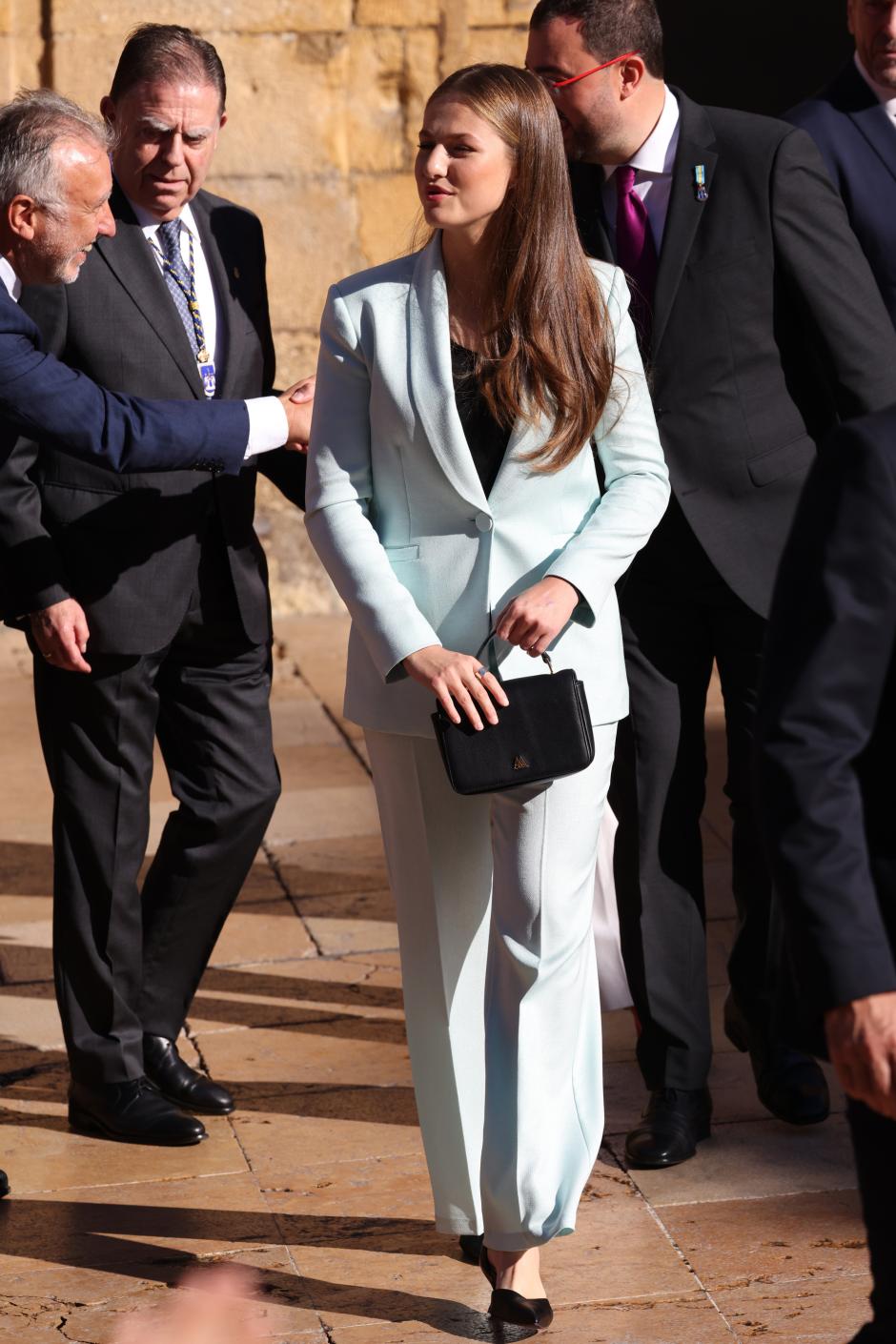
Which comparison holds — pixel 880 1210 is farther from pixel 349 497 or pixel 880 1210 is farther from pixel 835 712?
pixel 349 497

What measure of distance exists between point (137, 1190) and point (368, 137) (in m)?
5.64

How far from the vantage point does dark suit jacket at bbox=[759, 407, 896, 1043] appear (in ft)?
6.65

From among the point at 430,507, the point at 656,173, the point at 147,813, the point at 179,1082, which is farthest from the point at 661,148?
the point at 179,1082

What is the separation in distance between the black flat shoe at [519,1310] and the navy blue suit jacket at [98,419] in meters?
1.54

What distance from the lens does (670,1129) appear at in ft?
12.3

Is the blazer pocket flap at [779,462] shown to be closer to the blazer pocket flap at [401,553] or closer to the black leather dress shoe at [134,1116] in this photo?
the blazer pocket flap at [401,553]

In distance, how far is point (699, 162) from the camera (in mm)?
3695

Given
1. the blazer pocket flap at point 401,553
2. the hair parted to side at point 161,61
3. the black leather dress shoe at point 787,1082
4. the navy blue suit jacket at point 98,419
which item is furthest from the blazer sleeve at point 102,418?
the black leather dress shoe at point 787,1082

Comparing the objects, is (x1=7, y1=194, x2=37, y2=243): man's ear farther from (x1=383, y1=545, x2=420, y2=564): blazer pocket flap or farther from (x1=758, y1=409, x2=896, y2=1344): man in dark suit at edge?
(x1=758, y1=409, x2=896, y2=1344): man in dark suit at edge

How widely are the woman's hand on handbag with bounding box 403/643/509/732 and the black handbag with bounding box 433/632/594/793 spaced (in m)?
0.02

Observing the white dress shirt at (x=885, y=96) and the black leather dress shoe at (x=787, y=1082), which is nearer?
the black leather dress shoe at (x=787, y=1082)

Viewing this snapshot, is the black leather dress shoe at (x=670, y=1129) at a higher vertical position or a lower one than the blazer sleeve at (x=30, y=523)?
lower

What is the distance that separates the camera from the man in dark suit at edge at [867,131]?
13.1 ft

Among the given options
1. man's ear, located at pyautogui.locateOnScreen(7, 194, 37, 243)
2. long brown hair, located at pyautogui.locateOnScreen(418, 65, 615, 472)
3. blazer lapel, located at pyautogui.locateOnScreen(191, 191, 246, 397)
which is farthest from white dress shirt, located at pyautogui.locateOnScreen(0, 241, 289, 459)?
long brown hair, located at pyautogui.locateOnScreen(418, 65, 615, 472)
